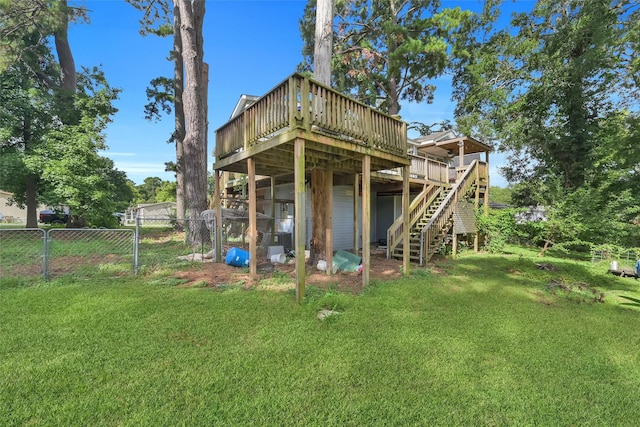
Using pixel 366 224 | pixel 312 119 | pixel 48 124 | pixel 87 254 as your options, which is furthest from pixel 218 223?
pixel 48 124

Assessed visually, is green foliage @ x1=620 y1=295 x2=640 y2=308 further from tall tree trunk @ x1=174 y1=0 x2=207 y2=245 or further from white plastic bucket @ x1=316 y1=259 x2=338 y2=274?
tall tree trunk @ x1=174 y1=0 x2=207 y2=245

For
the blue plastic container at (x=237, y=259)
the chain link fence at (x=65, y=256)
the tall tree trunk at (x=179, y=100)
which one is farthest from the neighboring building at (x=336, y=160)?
the tall tree trunk at (x=179, y=100)

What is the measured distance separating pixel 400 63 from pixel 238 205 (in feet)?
38.2

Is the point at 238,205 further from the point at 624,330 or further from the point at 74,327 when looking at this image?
the point at 624,330

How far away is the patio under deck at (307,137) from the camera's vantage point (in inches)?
169

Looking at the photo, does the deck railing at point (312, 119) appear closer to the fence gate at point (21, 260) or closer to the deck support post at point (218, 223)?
the deck support post at point (218, 223)

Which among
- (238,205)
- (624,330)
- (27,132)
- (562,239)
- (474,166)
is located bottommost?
(624,330)

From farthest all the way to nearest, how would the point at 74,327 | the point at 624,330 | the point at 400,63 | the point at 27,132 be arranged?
the point at 400,63 < the point at 27,132 < the point at 624,330 < the point at 74,327

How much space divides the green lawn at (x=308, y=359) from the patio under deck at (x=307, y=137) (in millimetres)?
1319

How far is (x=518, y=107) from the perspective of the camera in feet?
45.1

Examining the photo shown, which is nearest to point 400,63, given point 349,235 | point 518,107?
point 518,107

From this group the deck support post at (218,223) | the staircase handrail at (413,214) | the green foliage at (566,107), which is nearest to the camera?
the deck support post at (218,223)

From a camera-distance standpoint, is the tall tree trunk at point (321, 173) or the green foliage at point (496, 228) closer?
the tall tree trunk at point (321, 173)

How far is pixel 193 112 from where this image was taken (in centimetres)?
1018
